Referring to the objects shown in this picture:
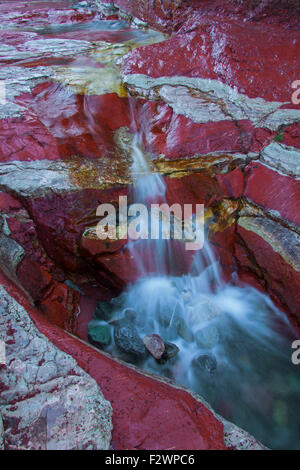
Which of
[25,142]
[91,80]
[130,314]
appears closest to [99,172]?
[25,142]

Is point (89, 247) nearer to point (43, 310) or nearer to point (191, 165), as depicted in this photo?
point (43, 310)

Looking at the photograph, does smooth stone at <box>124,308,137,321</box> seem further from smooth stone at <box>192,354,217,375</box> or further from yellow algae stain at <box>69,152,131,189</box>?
yellow algae stain at <box>69,152,131,189</box>

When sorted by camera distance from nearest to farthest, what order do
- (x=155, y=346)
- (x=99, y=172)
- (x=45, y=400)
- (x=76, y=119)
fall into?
(x=45, y=400) < (x=155, y=346) < (x=99, y=172) < (x=76, y=119)

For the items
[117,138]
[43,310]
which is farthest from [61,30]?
[43,310]

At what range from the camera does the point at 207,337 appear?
274 centimetres

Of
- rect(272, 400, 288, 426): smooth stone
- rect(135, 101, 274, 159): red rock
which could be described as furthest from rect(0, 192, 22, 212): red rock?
rect(272, 400, 288, 426): smooth stone

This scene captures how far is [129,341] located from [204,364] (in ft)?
2.41

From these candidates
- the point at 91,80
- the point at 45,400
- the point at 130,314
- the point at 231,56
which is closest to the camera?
the point at 45,400

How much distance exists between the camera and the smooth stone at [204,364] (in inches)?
101

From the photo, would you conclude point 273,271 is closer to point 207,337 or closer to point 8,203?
point 207,337

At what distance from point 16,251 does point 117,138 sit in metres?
1.63

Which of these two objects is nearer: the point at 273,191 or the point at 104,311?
the point at 273,191

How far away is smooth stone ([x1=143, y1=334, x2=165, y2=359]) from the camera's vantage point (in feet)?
8.20

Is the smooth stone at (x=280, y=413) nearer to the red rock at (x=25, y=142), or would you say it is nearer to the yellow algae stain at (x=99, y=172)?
the yellow algae stain at (x=99, y=172)
